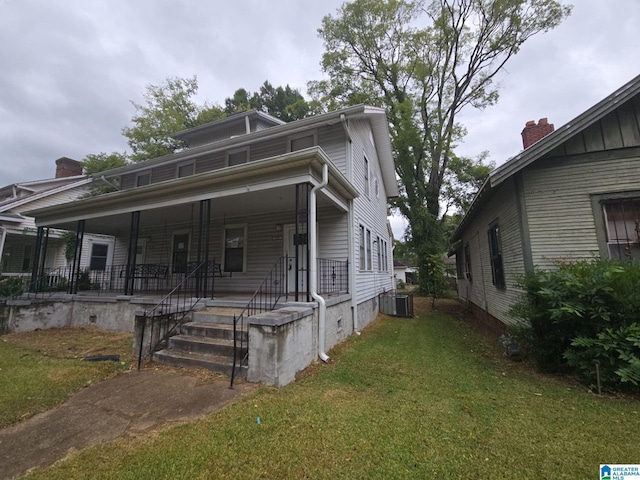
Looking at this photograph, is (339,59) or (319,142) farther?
(339,59)

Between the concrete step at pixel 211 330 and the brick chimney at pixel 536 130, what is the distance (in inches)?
357

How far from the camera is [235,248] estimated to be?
32.4 feet

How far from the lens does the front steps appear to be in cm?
445

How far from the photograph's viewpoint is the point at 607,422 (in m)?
3.00

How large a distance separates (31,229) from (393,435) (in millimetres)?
18475

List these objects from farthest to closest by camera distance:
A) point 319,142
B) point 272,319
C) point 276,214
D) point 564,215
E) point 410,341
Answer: point 276,214, point 319,142, point 410,341, point 564,215, point 272,319

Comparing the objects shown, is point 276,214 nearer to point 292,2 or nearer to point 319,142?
point 319,142

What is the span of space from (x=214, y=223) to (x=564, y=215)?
1011 cm

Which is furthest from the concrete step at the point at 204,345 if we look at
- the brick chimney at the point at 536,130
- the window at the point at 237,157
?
the brick chimney at the point at 536,130

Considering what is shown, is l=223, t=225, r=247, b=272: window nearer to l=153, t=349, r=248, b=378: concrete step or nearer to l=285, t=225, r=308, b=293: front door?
l=285, t=225, r=308, b=293: front door

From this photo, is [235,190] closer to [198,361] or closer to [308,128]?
[308,128]

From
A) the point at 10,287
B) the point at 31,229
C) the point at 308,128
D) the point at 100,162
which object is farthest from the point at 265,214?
the point at 100,162

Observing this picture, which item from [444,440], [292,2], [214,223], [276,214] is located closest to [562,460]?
[444,440]

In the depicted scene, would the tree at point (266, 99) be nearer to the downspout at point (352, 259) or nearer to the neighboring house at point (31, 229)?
the neighboring house at point (31, 229)
